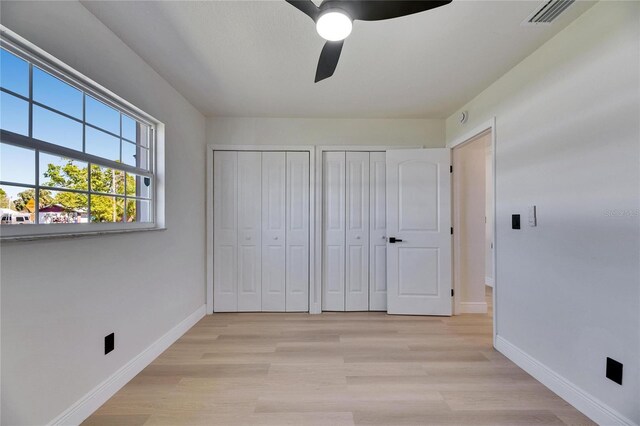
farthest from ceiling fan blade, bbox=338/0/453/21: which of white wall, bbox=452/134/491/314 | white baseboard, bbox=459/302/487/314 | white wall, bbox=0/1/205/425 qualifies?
white baseboard, bbox=459/302/487/314

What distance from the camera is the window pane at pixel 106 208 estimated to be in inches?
68.0

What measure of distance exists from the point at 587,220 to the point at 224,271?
3.28 metres

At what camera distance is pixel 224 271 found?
3289 millimetres

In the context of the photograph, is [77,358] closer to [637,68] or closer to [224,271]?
[224,271]

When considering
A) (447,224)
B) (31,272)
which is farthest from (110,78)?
(447,224)

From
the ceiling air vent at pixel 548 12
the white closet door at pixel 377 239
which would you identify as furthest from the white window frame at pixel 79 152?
the ceiling air vent at pixel 548 12

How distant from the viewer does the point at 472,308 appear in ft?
10.8

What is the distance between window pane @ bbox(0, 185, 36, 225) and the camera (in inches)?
48.3

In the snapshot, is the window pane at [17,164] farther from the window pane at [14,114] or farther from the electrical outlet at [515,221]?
the electrical outlet at [515,221]

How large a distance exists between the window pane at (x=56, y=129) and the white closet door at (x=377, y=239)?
8.86ft

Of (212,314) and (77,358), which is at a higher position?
(77,358)

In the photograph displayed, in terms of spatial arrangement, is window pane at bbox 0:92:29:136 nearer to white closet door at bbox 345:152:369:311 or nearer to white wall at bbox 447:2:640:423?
white closet door at bbox 345:152:369:311

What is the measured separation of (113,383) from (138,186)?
1397mm

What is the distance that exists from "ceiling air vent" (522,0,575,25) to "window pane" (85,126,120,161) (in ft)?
9.01
